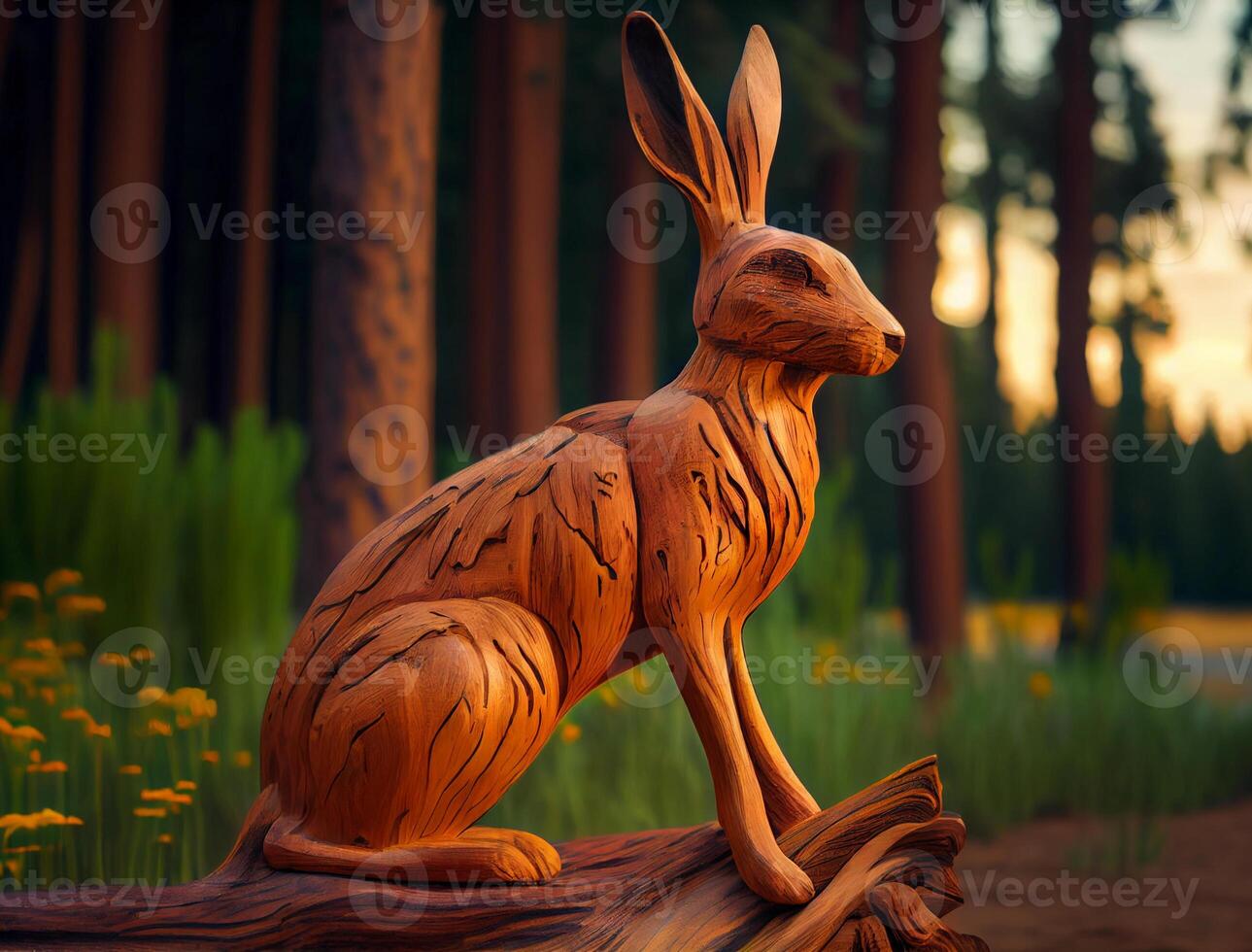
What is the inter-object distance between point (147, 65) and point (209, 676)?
16.5 feet

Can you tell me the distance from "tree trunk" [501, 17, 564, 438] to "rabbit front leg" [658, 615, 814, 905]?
5902mm

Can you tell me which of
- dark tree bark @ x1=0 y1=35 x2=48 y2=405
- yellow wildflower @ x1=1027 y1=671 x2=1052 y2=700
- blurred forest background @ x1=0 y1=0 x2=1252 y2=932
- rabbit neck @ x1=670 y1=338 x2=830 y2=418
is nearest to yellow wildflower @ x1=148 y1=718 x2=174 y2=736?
blurred forest background @ x1=0 y1=0 x2=1252 y2=932

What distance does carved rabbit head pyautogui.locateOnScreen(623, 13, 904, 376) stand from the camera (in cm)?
228

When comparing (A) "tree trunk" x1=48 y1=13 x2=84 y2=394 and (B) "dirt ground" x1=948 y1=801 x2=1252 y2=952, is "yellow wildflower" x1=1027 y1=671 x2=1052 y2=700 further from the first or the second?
Result: (A) "tree trunk" x1=48 y1=13 x2=84 y2=394

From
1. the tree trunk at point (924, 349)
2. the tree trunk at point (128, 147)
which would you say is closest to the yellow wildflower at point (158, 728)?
the tree trunk at point (128, 147)

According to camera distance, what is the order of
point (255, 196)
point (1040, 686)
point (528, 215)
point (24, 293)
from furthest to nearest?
point (24, 293) → point (255, 196) → point (528, 215) → point (1040, 686)

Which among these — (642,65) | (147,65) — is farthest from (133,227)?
(642,65)

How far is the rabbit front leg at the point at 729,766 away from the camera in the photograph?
7.26ft

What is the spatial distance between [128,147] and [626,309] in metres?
3.93

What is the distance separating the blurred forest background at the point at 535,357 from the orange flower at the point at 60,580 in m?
0.03

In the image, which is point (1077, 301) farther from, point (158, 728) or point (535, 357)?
point (158, 728)

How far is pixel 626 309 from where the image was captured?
31.8 feet

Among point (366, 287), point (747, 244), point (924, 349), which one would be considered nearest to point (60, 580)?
point (366, 287)

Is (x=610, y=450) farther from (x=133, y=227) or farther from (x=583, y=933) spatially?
(x=133, y=227)
